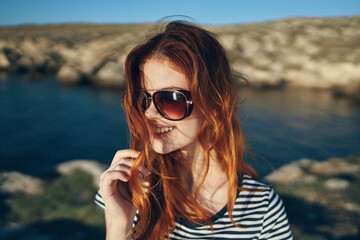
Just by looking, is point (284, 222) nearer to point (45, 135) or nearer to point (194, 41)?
point (194, 41)

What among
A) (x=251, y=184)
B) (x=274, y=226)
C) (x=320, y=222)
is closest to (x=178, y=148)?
(x=251, y=184)

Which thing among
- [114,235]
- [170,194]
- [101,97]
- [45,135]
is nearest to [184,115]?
[170,194]

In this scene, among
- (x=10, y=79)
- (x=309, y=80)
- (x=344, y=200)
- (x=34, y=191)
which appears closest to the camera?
(x=344, y=200)

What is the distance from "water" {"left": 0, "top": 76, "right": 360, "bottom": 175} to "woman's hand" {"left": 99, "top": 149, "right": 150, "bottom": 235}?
528cm

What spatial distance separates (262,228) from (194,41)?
1307mm

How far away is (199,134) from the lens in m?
1.77

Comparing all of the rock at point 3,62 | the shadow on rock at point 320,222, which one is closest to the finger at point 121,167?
the shadow on rock at point 320,222

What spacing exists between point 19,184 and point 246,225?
5514mm

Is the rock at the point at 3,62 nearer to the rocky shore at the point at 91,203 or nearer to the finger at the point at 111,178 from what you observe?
the rocky shore at the point at 91,203

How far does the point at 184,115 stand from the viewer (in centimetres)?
157

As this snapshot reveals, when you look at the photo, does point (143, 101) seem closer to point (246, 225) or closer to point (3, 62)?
point (246, 225)

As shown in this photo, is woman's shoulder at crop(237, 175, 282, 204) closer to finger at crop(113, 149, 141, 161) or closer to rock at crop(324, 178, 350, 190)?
finger at crop(113, 149, 141, 161)

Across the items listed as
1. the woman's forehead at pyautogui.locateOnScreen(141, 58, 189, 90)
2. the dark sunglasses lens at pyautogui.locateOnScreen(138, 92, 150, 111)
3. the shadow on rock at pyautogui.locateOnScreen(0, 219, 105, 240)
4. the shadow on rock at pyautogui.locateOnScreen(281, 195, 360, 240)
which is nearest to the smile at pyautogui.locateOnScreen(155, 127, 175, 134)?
the dark sunglasses lens at pyautogui.locateOnScreen(138, 92, 150, 111)

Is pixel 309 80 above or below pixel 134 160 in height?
below
